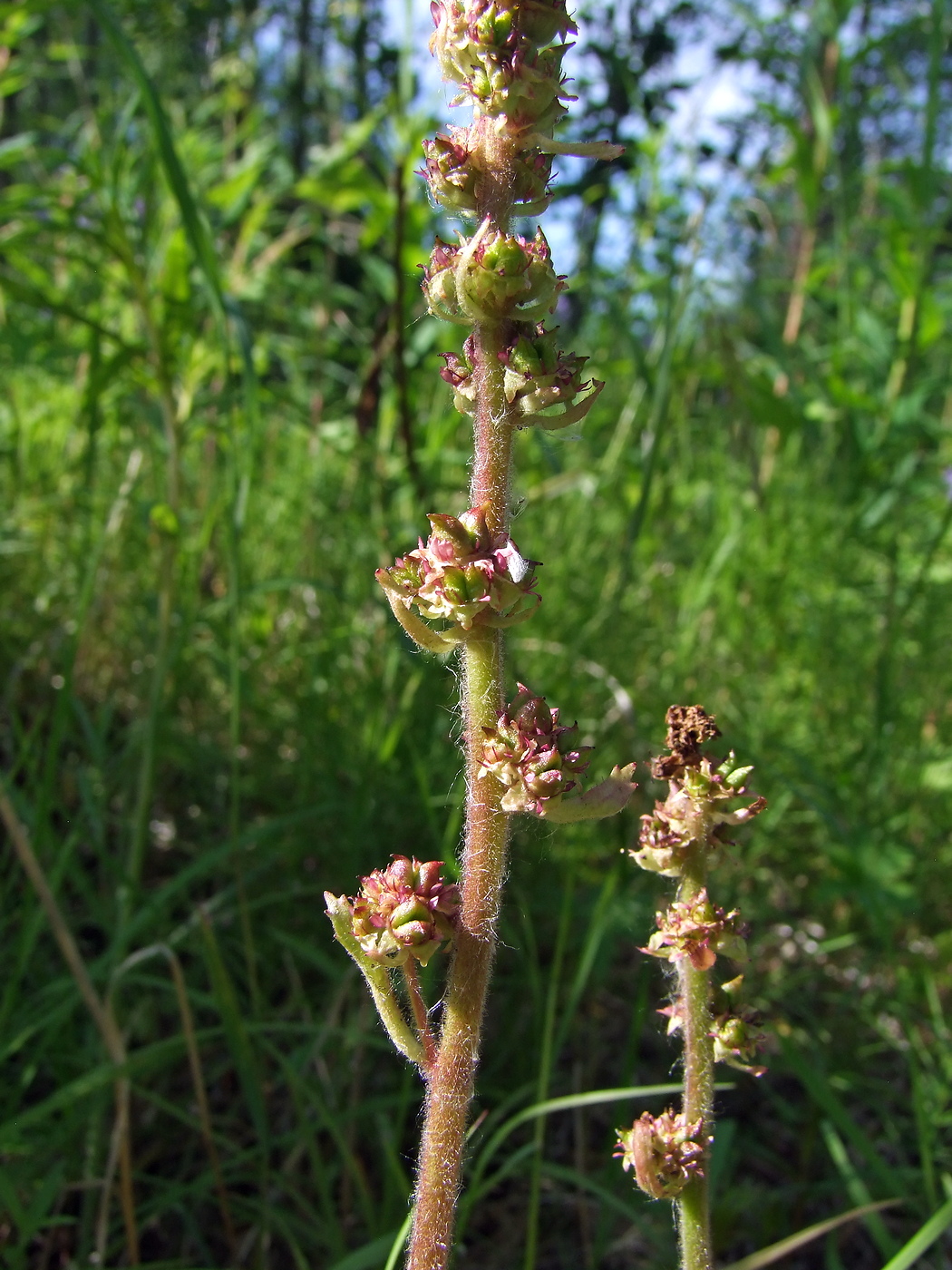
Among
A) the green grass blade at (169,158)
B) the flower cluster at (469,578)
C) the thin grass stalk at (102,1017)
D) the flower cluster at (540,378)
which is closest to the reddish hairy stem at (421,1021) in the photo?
the flower cluster at (469,578)

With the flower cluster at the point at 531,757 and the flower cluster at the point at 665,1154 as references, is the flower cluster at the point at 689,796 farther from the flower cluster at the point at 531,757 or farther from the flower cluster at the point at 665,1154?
the flower cluster at the point at 665,1154

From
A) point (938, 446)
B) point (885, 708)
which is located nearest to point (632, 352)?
point (885, 708)

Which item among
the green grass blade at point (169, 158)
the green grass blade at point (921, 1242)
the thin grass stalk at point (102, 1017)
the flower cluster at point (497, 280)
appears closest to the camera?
the flower cluster at point (497, 280)

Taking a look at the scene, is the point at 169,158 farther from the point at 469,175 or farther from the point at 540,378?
the point at 540,378

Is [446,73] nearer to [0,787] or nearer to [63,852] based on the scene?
[0,787]

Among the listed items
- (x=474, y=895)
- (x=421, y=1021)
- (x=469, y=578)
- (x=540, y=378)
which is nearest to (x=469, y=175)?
(x=540, y=378)

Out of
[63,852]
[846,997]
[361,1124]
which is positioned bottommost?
[361,1124]
